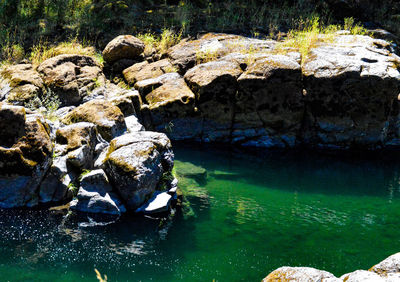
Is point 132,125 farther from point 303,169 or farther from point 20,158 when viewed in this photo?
point 303,169

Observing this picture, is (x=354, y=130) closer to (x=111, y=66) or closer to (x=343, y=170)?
A: (x=343, y=170)

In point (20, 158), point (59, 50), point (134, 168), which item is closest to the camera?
point (20, 158)

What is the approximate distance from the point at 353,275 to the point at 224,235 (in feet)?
10.8

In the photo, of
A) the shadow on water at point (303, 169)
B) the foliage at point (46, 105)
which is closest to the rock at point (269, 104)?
the shadow on water at point (303, 169)

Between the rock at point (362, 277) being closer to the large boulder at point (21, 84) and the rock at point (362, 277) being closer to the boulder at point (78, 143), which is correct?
the boulder at point (78, 143)

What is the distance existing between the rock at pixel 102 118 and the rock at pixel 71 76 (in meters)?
2.87

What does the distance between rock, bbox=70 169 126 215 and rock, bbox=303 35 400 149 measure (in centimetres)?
723

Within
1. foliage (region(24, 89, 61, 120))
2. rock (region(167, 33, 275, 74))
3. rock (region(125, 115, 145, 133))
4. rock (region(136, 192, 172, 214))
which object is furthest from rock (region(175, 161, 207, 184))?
rock (region(167, 33, 275, 74))

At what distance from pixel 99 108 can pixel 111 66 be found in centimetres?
547

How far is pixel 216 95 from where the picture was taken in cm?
1138

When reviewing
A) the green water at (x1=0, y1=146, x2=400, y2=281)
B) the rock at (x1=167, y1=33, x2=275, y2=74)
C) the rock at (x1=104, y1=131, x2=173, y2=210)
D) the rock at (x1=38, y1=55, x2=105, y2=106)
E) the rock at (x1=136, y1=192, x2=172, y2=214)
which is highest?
the rock at (x1=167, y1=33, x2=275, y2=74)

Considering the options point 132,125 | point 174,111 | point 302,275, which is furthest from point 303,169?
point 302,275

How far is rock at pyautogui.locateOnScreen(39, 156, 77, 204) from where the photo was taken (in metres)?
7.07

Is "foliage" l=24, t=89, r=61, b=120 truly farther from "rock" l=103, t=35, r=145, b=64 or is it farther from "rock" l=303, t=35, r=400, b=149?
"rock" l=303, t=35, r=400, b=149
